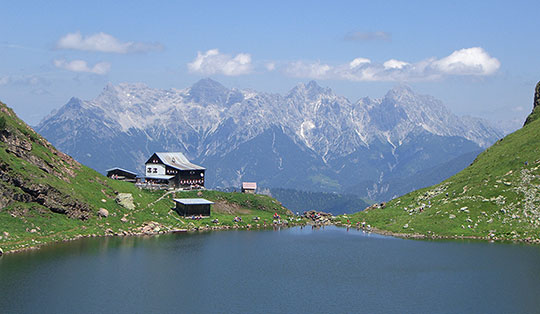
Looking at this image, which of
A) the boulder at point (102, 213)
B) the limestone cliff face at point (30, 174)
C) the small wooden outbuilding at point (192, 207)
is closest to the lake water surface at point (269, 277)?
the boulder at point (102, 213)

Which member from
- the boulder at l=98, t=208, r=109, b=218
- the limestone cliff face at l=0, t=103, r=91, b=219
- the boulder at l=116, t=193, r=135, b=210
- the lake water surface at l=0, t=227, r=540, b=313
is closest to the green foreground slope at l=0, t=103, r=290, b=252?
the limestone cliff face at l=0, t=103, r=91, b=219

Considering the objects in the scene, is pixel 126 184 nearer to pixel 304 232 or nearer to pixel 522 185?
pixel 304 232

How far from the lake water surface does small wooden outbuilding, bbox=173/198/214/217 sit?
23881mm

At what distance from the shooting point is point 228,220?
6919 inches

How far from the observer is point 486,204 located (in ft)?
504

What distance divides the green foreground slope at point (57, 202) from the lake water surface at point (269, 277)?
6790 mm

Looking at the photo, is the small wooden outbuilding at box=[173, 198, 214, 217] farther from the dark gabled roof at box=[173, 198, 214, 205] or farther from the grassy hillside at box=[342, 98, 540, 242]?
the grassy hillside at box=[342, 98, 540, 242]

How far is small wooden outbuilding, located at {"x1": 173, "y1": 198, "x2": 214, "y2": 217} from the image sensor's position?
17262 centimetres

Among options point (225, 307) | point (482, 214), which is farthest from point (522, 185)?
point (225, 307)

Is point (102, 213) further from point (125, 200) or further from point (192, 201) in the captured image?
point (192, 201)

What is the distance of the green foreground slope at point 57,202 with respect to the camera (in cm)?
13238

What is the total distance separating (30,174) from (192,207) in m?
46.7

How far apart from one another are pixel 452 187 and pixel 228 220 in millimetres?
61714

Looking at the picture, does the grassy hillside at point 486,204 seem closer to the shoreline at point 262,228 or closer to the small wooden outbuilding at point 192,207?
the shoreline at point 262,228
